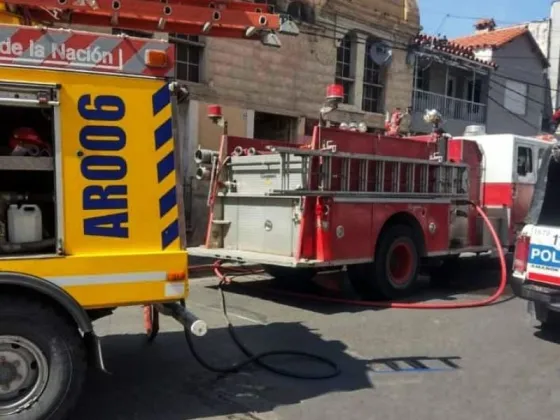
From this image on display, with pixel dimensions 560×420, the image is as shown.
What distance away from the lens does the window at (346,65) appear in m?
16.6

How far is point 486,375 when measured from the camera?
18.0ft

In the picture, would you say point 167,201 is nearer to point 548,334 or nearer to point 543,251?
point 543,251

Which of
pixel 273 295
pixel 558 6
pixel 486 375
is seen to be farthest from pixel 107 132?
pixel 558 6

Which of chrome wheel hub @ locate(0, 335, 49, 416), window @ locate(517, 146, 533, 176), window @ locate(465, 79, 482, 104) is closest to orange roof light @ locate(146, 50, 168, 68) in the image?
chrome wheel hub @ locate(0, 335, 49, 416)

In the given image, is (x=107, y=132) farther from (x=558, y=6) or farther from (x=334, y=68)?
(x=558, y=6)

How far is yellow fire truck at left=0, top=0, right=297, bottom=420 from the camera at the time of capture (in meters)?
3.84

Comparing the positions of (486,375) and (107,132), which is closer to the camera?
(107,132)

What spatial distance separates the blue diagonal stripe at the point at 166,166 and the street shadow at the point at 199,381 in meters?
1.70

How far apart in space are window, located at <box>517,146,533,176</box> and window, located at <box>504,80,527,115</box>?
49.5 ft

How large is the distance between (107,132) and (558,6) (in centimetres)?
2949

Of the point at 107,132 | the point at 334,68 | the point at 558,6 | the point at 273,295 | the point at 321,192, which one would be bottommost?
the point at 273,295

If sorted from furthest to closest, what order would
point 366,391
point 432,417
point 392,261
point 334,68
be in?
point 334,68
point 392,261
point 366,391
point 432,417

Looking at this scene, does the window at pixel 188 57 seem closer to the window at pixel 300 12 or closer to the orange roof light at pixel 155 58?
the window at pixel 300 12

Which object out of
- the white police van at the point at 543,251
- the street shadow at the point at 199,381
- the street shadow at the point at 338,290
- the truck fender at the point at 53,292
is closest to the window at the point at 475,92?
the street shadow at the point at 338,290
